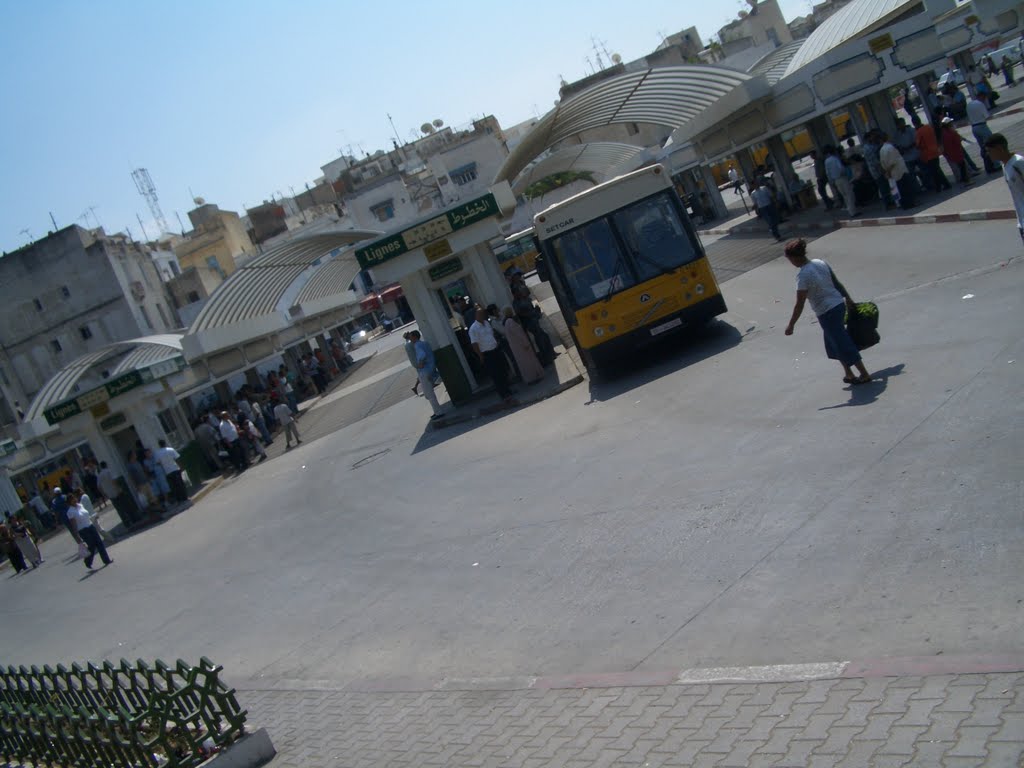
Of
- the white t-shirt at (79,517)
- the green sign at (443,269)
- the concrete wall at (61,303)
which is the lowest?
the white t-shirt at (79,517)

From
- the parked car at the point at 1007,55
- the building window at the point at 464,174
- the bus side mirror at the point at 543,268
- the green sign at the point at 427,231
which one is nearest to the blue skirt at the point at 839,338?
the bus side mirror at the point at 543,268

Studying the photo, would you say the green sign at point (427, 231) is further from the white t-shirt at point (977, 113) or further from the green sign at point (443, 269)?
the white t-shirt at point (977, 113)

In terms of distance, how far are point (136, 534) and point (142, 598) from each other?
31.1ft

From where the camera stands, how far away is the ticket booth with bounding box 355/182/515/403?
69.1 feet

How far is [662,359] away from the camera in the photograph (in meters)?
17.8

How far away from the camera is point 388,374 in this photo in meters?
38.2

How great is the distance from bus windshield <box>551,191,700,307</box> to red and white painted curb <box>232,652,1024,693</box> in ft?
33.6

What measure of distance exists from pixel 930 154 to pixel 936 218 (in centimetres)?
309

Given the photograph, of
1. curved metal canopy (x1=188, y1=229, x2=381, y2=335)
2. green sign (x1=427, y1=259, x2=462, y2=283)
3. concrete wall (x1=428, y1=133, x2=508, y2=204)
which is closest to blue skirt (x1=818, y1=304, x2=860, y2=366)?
green sign (x1=427, y1=259, x2=462, y2=283)

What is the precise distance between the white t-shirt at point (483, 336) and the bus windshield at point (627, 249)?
2612mm

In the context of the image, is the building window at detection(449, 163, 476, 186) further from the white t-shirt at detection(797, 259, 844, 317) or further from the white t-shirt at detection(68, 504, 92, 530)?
the white t-shirt at detection(797, 259, 844, 317)

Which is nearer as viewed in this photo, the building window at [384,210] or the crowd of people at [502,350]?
the crowd of people at [502,350]

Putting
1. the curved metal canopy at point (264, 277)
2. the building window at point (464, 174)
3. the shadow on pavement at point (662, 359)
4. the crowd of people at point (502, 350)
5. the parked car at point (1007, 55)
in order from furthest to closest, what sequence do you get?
the building window at point (464, 174)
the parked car at point (1007, 55)
the curved metal canopy at point (264, 277)
the crowd of people at point (502, 350)
the shadow on pavement at point (662, 359)

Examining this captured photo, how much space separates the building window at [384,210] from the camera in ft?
272
